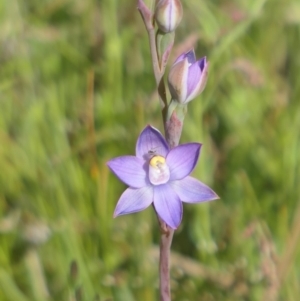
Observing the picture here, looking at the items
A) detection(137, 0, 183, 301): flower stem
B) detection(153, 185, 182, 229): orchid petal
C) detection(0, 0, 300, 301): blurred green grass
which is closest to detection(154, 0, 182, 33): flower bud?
detection(137, 0, 183, 301): flower stem

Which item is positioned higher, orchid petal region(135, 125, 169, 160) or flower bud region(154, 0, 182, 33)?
flower bud region(154, 0, 182, 33)

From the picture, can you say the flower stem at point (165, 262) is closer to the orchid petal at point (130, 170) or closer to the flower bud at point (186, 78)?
the orchid petal at point (130, 170)

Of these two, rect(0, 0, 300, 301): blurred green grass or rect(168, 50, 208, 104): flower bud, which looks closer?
rect(168, 50, 208, 104): flower bud

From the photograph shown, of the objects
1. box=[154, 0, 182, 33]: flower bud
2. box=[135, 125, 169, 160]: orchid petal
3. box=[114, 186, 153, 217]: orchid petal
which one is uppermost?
box=[154, 0, 182, 33]: flower bud

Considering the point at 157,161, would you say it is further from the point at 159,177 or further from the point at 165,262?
the point at 165,262

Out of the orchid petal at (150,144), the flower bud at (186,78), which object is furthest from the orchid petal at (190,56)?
the orchid petal at (150,144)

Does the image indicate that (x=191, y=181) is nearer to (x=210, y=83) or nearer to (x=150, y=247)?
(x=150, y=247)

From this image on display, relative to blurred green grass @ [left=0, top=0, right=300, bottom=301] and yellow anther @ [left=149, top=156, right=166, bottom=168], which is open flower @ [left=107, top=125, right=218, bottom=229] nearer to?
yellow anther @ [left=149, top=156, right=166, bottom=168]
